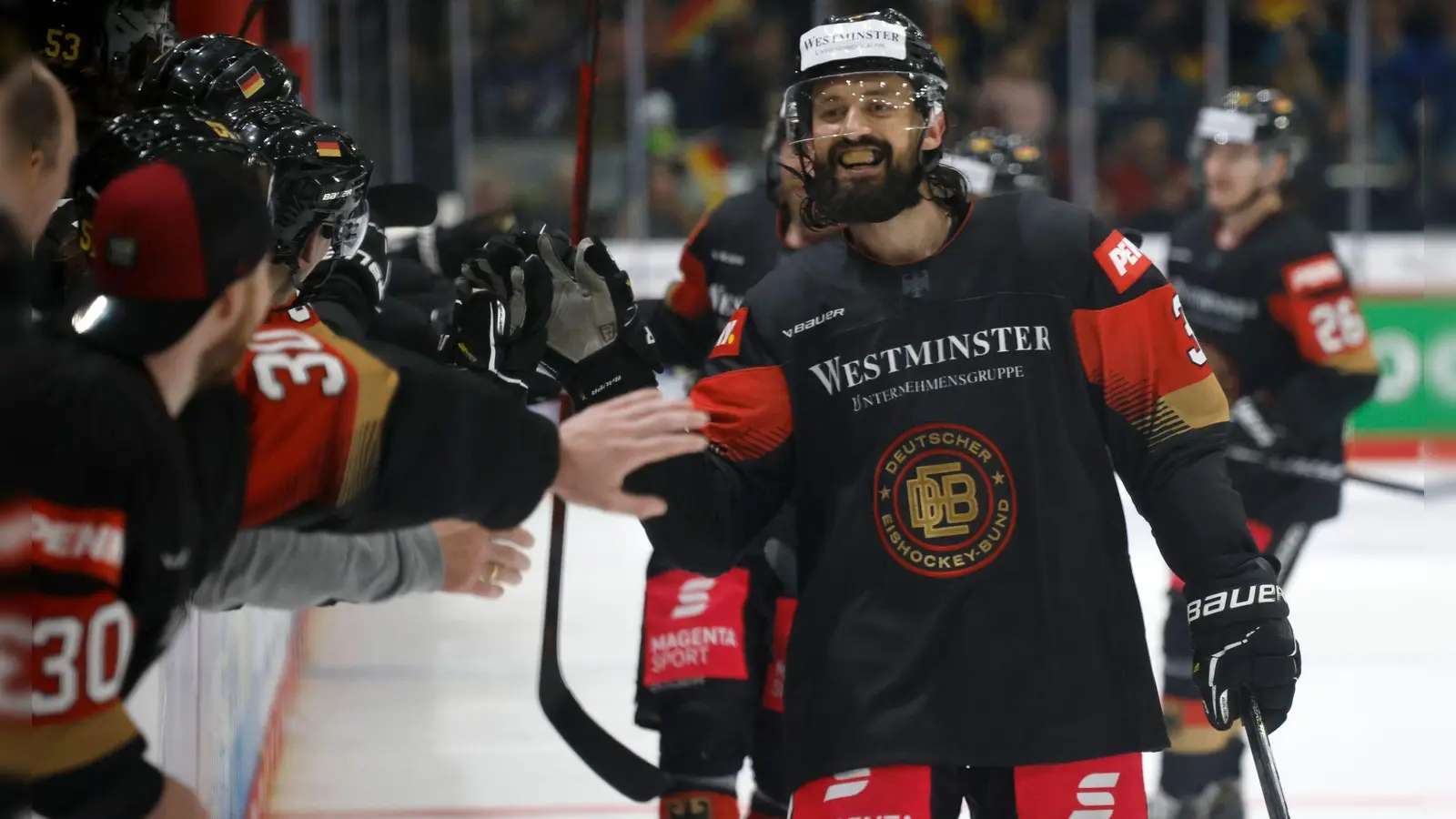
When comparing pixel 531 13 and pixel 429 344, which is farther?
pixel 531 13

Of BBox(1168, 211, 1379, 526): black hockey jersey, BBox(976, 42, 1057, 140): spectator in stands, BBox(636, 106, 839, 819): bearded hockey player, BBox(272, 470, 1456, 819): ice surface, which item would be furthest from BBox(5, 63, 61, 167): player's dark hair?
BBox(976, 42, 1057, 140): spectator in stands

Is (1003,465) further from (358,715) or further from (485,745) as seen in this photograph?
(358,715)

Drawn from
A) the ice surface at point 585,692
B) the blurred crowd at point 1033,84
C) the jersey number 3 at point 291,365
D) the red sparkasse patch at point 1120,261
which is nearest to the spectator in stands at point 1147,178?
the blurred crowd at point 1033,84

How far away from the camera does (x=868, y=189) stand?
2.09 meters

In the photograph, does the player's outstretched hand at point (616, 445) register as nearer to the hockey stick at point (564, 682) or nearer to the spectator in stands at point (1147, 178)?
the hockey stick at point (564, 682)

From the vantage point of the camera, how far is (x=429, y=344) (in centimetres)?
253

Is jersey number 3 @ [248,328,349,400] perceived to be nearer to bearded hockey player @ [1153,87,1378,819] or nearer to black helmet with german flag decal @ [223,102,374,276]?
black helmet with german flag decal @ [223,102,374,276]

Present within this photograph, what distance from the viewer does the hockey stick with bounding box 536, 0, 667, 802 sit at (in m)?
2.19

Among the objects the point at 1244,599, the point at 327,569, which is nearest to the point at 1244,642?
the point at 1244,599

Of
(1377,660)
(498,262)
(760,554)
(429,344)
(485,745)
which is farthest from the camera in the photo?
(1377,660)

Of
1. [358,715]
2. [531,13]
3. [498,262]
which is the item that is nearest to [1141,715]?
[498,262]

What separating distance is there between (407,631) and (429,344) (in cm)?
324

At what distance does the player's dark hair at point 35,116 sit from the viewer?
3.39 feet

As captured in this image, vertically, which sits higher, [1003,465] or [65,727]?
[1003,465]
